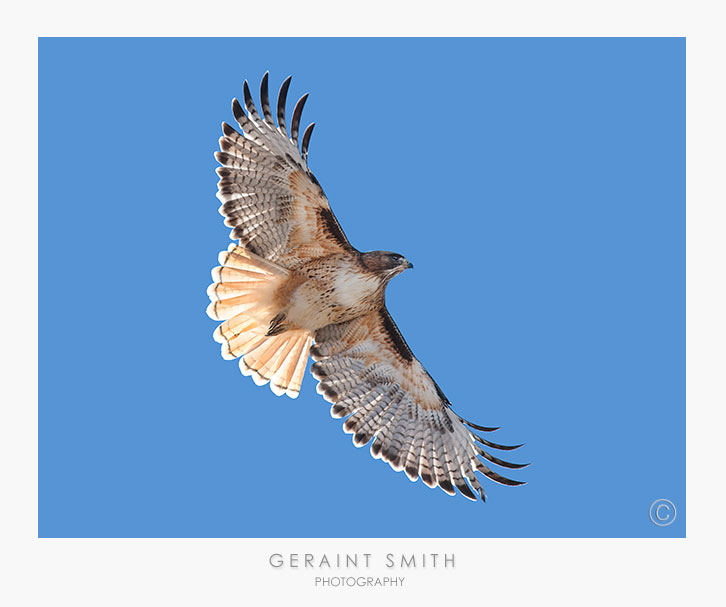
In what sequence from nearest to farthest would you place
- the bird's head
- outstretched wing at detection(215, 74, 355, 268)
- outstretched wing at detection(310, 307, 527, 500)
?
outstretched wing at detection(215, 74, 355, 268), the bird's head, outstretched wing at detection(310, 307, 527, 500)

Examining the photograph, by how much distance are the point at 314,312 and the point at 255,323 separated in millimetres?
473

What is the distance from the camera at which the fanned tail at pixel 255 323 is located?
25.8 ft

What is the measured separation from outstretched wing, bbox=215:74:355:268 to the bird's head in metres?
0.19

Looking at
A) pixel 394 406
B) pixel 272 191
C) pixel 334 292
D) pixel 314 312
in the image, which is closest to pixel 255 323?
pixel 314 312

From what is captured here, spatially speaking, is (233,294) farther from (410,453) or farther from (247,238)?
(410,453)

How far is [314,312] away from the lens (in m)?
7.97

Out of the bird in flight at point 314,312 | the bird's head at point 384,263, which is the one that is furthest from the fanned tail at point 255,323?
the bird's head at point 384,263

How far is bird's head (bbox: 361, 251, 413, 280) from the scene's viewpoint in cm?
780

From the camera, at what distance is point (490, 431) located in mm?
8203

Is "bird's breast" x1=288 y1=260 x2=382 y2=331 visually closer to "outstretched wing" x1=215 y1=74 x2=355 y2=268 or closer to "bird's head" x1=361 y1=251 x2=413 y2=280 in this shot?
"bird's head" x1=361 y1=251 x2=413 y2=280

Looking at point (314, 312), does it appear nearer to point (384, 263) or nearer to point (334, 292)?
point (334, 292)

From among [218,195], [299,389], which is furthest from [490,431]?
[218,195]

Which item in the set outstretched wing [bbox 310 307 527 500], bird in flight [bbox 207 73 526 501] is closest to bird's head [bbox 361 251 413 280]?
bird in flight [bbox 207 73 526 501]
